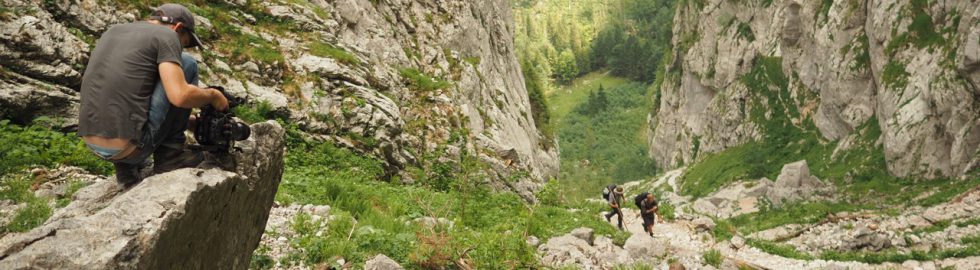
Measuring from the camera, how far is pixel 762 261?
14.1m

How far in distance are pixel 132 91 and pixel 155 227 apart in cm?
136

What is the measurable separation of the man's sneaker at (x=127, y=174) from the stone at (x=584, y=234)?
29.4ft

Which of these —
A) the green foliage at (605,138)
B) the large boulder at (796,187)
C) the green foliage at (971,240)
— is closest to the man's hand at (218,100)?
the green foliage at (971,240)

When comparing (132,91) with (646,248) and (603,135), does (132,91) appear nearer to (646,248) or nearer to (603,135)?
(646,248)

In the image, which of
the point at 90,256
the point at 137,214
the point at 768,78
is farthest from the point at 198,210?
the point at 768,78

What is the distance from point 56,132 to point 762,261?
1479cm

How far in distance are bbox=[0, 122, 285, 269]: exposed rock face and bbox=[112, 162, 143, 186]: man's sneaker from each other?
7cm

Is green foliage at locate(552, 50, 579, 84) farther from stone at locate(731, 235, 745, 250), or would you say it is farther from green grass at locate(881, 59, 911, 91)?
stone at locate(731, 235, 745, 250)

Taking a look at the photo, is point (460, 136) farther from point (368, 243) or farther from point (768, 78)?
point (768, 78)

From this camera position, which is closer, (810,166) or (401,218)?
(401,218)

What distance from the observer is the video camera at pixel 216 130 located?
4484 mm

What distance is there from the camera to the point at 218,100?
177 inches

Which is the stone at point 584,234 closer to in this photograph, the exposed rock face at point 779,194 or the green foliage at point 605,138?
the exposed rock face at point 779,194

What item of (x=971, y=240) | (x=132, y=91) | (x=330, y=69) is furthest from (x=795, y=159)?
(x=132, y=91)
